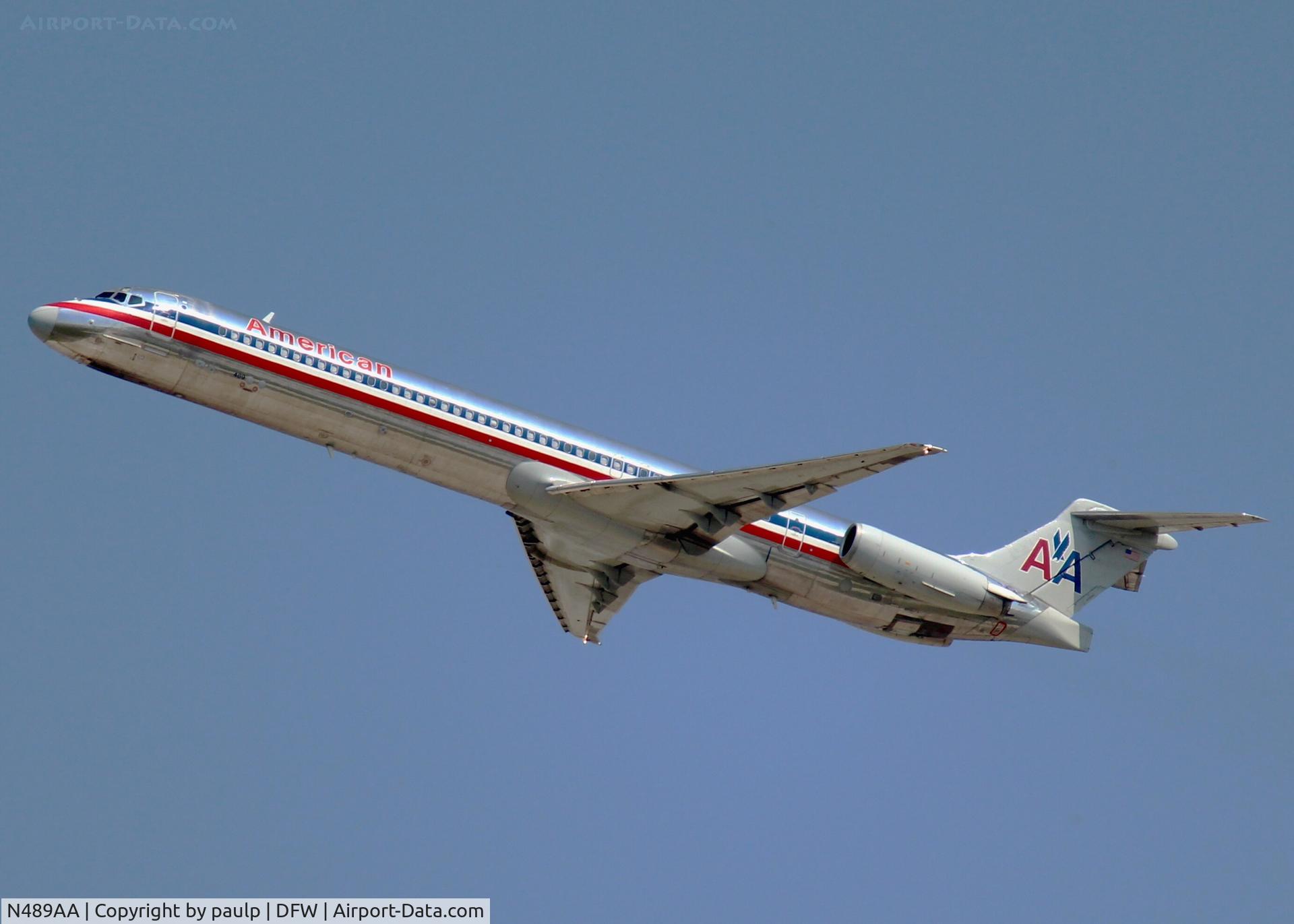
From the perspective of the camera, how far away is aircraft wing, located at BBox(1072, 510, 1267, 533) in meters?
29.1

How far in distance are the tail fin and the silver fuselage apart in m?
6.78

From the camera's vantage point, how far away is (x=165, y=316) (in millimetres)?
27844

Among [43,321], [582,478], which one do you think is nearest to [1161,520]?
[582,478]

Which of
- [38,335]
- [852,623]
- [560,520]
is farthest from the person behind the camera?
[852,623]

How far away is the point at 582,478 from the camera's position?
29500 mm

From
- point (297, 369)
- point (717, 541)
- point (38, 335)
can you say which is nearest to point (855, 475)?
point (717, 541)

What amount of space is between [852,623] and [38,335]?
16931mm

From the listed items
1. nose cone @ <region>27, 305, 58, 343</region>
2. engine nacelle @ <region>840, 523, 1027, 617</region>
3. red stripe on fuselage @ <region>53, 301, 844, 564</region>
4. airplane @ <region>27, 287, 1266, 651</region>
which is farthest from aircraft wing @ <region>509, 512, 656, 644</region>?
nose cone @ <region>27, 305, 58, 343</region>

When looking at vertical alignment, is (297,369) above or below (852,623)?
above

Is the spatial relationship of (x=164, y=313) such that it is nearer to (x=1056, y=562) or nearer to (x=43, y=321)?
(x=43, y=321)

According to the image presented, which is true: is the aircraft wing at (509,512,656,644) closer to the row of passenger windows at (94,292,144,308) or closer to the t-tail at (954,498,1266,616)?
the t-tail at (954,498,1266,616)

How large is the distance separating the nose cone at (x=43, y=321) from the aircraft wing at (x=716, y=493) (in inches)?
371

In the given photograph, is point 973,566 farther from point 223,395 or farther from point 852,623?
point 223,395

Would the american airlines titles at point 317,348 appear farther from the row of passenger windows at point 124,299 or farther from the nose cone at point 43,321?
the nose cone at point 43,321
